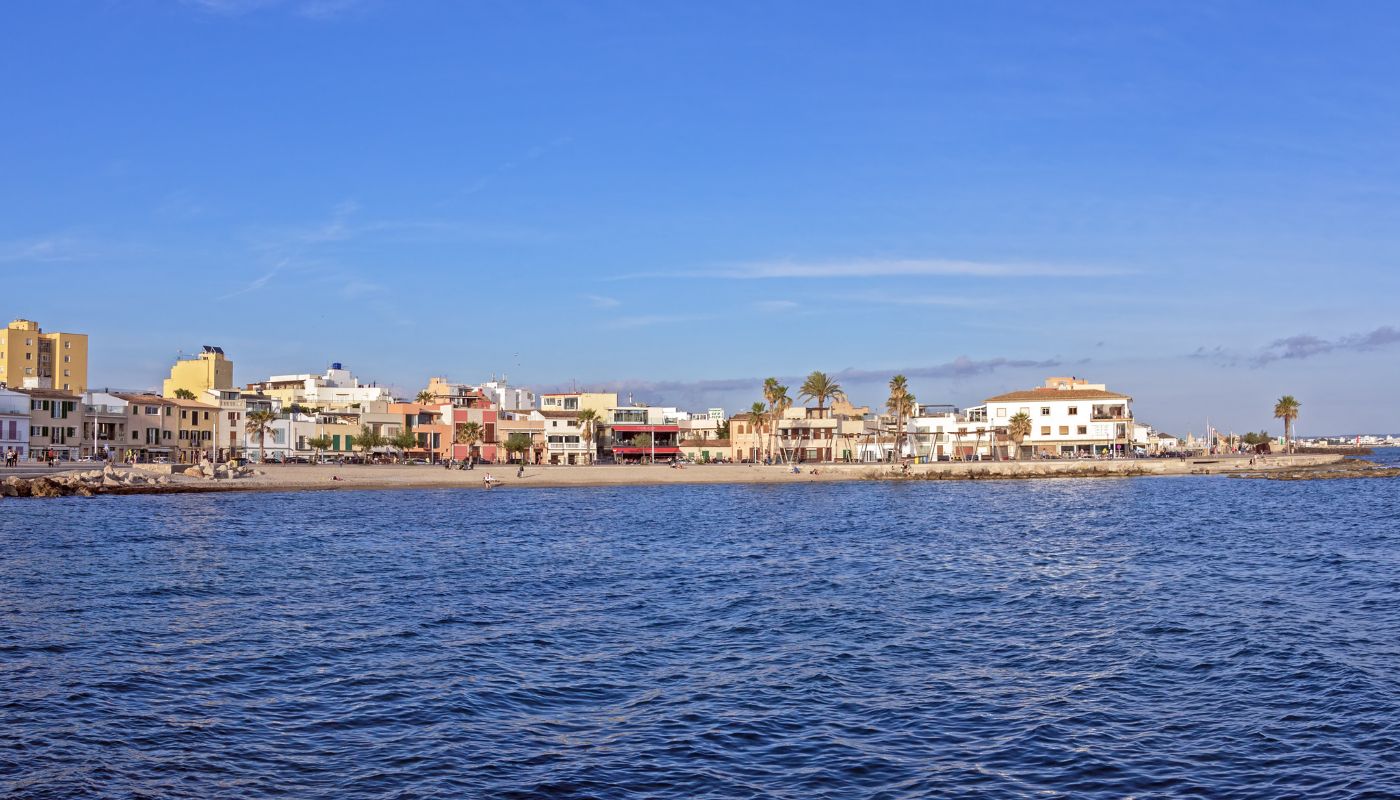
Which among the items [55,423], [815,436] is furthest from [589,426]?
[55,423]

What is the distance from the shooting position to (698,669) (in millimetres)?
21344

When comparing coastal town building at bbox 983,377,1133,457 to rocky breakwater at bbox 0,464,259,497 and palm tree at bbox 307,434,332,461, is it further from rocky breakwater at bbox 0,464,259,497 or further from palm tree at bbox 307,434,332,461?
rocky breakwater at bbox 0,464,259,497

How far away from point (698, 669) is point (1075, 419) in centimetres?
11949

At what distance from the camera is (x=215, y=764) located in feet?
50.2

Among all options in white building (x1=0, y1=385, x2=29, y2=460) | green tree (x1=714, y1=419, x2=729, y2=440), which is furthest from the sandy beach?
green tree (x1=714, y1=419, x2=729, y2=440)

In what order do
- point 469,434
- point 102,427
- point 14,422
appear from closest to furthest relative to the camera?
point 14,422
point 102,427
point 469,434

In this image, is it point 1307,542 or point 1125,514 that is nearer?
point 1307,542

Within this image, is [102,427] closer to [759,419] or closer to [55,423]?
[55,423]

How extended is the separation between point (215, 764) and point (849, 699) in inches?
388

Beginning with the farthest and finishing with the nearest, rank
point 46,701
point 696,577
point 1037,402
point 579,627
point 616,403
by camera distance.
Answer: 1. point 616,403
2. point 1037,402
3. point 696,577
4. point 579,627
5. point 46,701

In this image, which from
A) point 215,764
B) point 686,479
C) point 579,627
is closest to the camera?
point 215,764

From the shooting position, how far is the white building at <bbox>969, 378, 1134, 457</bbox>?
5197 inches

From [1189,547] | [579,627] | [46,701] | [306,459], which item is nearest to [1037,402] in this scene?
[306,459]

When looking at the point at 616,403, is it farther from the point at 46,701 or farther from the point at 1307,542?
the point at 46,701
